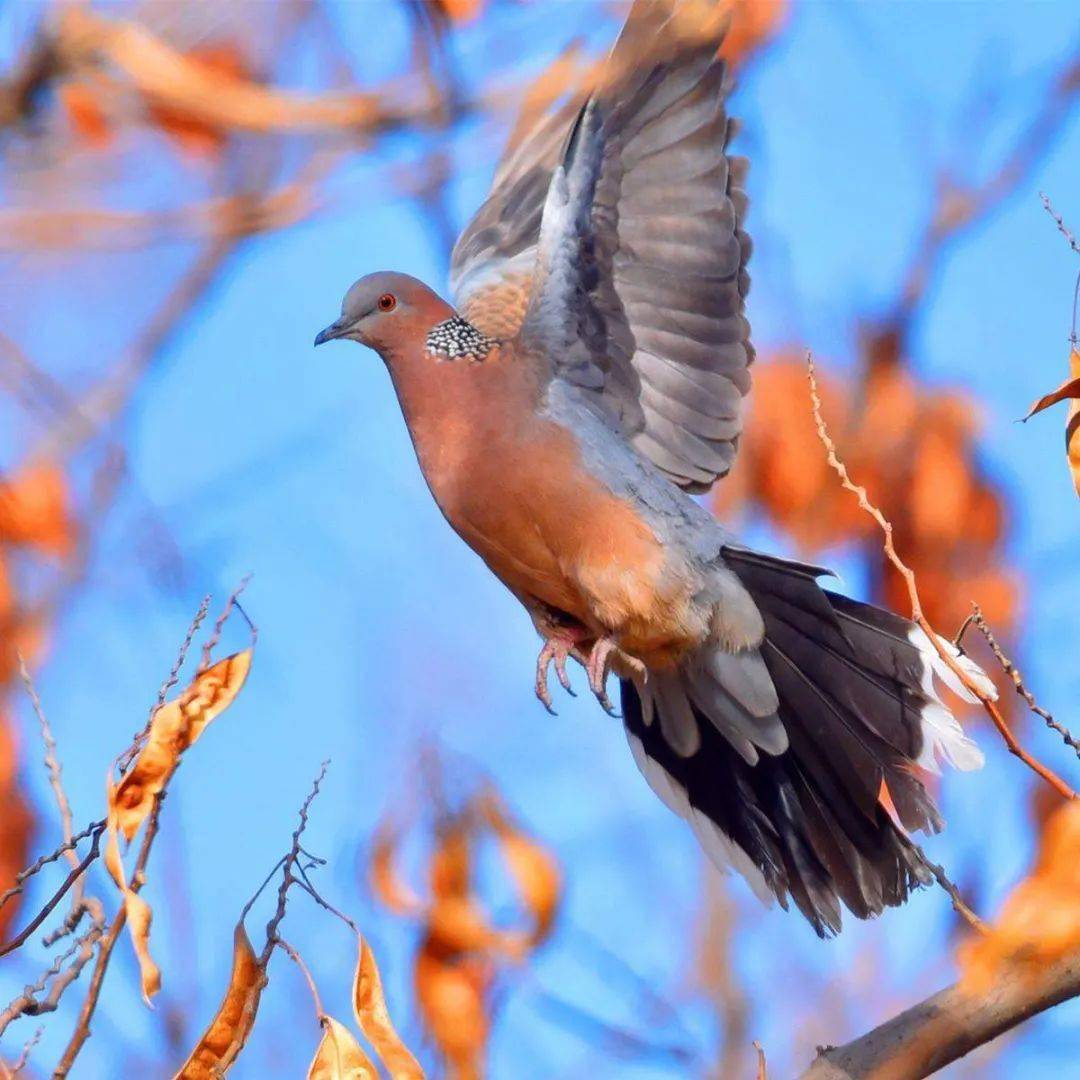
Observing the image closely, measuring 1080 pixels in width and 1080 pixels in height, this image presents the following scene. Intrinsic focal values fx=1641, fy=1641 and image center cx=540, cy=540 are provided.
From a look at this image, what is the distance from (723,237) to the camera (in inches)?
158

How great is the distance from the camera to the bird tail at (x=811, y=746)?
12.2ft

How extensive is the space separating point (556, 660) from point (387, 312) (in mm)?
984

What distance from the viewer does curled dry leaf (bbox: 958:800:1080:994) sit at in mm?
2293

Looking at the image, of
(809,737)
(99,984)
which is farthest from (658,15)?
(99,984)

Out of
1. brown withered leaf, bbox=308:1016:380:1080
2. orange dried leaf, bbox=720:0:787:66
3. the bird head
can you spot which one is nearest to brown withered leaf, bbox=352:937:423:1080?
brown withered leaf, bbox=308:1016:380:1080

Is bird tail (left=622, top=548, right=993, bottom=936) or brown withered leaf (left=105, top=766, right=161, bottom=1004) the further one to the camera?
bird tail (left=622, top=548, right=993, bottom=936)

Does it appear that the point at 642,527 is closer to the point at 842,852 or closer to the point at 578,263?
the point at 578,263

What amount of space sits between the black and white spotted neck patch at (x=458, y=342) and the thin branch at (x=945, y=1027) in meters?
2.05

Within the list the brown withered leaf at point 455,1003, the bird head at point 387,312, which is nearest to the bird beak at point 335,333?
the bird head at point 387,312

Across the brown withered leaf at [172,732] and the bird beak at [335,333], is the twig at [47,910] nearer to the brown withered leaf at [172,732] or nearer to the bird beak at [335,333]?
the brown withered leaf at [172,732]

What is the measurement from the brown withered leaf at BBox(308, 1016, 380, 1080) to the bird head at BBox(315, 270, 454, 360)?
2.06 m

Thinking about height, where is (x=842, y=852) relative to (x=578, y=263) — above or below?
below

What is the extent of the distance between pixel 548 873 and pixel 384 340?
4.99 feet

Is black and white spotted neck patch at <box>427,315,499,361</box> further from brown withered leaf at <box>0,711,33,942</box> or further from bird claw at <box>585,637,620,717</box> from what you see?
brown withered leaf at <box>0,711,33,942</box>
